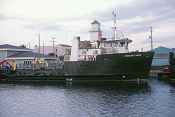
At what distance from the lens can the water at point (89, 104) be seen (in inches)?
1050

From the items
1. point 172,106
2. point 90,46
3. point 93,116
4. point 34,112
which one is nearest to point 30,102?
point 34,112

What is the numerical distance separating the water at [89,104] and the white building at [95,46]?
12.5 metres

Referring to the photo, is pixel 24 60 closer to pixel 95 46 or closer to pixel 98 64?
pixel 95 46

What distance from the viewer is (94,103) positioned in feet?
104

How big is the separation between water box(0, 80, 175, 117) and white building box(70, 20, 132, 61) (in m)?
12.5

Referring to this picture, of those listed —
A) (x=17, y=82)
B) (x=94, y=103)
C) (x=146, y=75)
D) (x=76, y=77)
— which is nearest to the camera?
(x=94, y=103)

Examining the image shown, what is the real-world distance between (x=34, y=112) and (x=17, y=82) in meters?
29.2

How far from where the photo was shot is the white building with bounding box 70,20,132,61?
52.3 m

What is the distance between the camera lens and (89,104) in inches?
1235

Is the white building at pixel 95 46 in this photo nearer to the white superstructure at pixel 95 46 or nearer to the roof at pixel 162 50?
the white superstructure at pixel 95 46

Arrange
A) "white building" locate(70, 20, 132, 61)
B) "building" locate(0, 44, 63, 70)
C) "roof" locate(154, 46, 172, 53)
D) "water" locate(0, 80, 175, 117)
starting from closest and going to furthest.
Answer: "water" locate(0, 80, 175, 117) → "white building" locate(70, 20, 132, 61) → "building" locate(0, 44, 63, 70) → "roof" locate(154, 46, 172, 53)

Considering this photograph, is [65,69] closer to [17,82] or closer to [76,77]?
[76,77]

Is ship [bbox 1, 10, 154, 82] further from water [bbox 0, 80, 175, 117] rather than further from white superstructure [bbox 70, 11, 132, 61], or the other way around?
water [bbox 0, 80, 175, 117]

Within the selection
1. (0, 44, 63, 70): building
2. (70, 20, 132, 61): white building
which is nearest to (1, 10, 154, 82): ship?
(70, 20, 132, 61): white building
